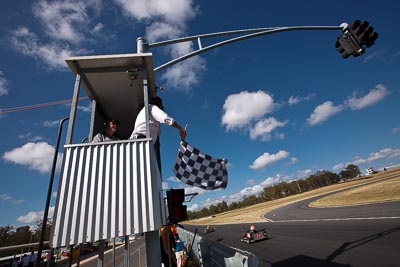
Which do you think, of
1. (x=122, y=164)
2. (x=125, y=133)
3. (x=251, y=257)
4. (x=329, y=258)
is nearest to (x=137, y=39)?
(x=125, y=133)

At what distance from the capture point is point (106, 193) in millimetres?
3207

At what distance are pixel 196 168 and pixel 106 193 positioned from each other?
1.76m

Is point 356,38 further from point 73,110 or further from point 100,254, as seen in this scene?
point 100,254

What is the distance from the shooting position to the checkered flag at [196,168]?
4.42 metres

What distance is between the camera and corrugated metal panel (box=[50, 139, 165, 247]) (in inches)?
119

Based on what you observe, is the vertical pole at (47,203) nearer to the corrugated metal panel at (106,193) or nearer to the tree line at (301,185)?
the corrugated metal panel at (106,193)

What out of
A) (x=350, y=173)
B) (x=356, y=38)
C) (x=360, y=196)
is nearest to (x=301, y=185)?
(x=350, y=173)

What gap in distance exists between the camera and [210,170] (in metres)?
4.49

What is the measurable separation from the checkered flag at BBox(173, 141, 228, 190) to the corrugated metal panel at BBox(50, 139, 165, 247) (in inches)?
38.1

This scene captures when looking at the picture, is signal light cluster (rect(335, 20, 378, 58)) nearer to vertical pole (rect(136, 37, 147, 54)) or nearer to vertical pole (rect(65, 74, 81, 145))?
vertical pole (rect(136, 37, 147, 54))

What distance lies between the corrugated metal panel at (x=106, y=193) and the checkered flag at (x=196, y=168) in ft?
3.17

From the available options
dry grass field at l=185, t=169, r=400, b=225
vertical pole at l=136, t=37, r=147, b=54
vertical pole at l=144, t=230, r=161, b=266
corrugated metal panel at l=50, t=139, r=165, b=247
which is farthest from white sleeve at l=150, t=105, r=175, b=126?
dry grass field at l=185, t=169, r=400, b=225

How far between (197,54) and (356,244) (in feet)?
37.0

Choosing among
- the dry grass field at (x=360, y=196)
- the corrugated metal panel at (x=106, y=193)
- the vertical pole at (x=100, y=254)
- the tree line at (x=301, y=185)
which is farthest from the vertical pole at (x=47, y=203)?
the tree line at (x=301, y=185)
